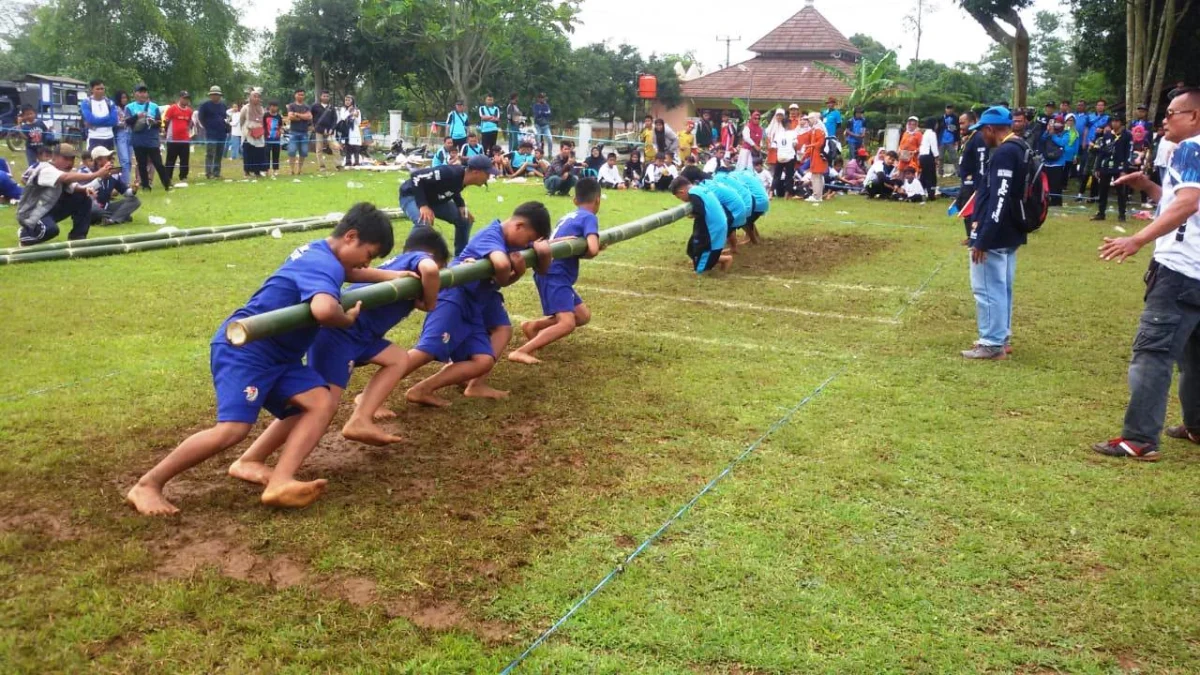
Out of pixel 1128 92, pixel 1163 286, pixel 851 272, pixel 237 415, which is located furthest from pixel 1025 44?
pixel 237 415

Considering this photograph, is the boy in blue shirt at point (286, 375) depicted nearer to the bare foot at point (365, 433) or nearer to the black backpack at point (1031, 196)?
the bare foot at point (365, 433)

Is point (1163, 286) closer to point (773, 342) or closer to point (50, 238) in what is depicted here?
point (773, 342)

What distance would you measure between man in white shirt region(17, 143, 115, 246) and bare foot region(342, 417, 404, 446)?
772cm

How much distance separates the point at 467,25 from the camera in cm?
3616

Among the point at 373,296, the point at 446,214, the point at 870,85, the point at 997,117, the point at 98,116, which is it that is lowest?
the point at 373,296

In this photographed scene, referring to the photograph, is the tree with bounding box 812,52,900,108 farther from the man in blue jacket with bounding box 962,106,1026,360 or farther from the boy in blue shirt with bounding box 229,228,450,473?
the boy in blue shirt with bounding box 229,228,450,473

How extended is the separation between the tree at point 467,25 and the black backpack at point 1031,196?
30.5 meters

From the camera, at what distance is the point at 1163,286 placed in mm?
5445

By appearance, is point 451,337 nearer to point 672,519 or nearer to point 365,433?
point 365,433

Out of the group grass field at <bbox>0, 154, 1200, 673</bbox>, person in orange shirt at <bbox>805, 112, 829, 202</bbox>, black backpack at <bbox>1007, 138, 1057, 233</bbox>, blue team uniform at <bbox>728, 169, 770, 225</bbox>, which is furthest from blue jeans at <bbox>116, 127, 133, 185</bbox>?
black backpack at <bbox>1007, 138, 1057, 233</bbox>

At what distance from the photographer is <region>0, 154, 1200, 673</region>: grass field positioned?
3.38 m

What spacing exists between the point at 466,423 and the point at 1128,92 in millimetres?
23007

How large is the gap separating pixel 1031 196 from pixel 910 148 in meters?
14.3

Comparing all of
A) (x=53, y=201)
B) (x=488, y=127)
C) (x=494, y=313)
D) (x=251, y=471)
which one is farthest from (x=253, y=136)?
(x=251, y=471)
